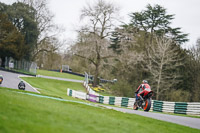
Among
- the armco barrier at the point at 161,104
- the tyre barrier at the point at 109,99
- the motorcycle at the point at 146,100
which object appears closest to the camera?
the motorcycle at the point at 146,100

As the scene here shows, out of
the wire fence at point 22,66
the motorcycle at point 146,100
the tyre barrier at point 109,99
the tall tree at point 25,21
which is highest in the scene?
the tall tree at point 25,21

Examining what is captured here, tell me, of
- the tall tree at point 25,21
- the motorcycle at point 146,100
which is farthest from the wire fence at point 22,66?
the motorcycle at point 146,100

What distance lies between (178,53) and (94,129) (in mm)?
39383

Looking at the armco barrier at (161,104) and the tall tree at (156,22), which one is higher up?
the tall tree at (156,22)

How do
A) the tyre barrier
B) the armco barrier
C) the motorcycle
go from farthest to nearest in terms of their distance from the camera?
the tyre barrier → the armco barrier → the motorcycle

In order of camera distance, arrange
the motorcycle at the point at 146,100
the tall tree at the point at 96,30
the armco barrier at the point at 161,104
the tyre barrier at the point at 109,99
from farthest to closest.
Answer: the tall tree at the point at 96,30
the tyre barrier at the point at 109,99
the armco barrier at the point at 161,104
the motorcycle at the point at 146,100

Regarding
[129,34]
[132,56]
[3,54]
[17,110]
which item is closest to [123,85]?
[132,56]

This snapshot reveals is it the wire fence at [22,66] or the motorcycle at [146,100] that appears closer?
the motorcycle at [146,100]

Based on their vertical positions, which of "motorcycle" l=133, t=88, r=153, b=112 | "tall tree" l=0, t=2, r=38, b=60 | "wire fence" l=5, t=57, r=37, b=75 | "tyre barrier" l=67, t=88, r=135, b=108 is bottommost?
"tyre barrier" l=67, t=88, r=135, b=108

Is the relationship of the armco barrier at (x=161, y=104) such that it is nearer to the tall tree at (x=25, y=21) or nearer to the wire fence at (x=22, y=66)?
the wire fence at (x=22, y=66)

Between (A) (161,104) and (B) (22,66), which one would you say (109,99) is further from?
(B) (22,66)

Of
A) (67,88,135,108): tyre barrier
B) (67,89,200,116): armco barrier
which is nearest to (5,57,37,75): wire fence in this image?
(67,88,135,108): tyre barrier

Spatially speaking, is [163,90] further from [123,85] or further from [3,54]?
[3,54]

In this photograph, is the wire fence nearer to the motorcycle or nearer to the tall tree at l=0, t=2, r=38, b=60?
the tall tree at l=0, t=2, r=38, b=60
